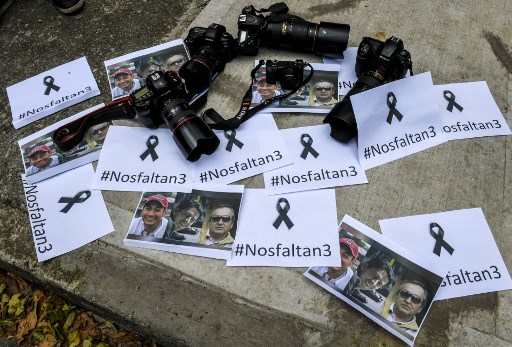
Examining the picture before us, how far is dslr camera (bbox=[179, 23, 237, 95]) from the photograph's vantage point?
1622 millimetres

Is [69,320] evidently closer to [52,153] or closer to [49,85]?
[52,153]

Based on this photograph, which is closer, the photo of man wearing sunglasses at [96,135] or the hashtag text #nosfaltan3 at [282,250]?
the hashtag text #nosfaltan3 at [282,250]

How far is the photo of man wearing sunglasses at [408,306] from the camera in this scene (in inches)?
48.2

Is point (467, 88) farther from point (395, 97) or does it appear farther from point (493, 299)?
point (493, 299)

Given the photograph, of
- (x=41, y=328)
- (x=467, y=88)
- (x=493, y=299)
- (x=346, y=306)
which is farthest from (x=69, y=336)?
(x=467, y=88)

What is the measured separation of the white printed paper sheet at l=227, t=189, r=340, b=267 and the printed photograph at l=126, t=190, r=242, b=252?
47 mm

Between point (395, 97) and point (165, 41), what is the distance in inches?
45.5

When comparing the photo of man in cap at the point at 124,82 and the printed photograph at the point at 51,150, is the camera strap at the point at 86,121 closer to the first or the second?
the printed photograph at the point at 51,150

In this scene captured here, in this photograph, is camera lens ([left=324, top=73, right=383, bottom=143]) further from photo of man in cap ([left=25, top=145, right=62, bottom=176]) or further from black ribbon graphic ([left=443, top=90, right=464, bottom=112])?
photo of man in cap ([left=25, top=145, right=62, bottom=176])

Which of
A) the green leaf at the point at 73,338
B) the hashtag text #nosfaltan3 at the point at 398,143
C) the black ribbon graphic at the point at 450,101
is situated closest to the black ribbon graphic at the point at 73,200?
the green leaf at the point at 73,338

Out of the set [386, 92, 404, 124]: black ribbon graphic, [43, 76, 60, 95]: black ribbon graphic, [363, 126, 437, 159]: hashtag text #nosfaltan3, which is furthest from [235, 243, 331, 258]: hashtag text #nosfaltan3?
[43, 76, 60, 95]: black ribbon graphic

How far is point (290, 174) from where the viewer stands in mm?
1510

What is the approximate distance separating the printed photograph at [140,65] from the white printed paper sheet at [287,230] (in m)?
0.78

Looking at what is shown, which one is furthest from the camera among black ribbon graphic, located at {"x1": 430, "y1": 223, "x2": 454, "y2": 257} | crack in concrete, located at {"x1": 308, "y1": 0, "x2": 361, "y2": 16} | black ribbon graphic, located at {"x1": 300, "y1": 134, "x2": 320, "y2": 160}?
crack in concrete, located at {"x1": 308, "y1": 0, "x2": 361, "y2": 16}
